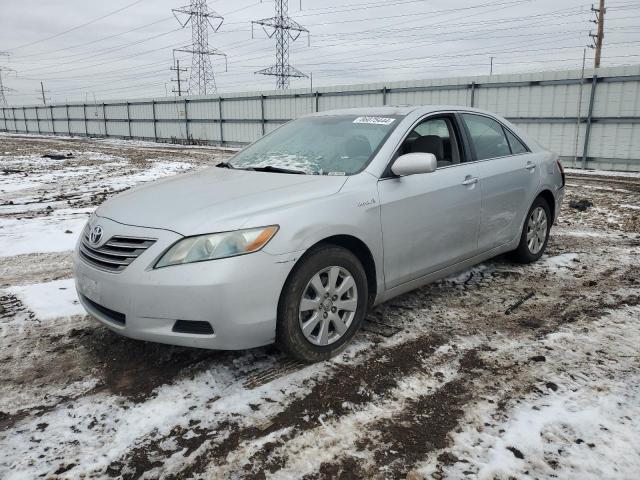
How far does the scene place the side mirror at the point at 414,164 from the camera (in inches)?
129

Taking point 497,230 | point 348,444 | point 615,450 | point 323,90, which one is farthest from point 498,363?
point 323,90

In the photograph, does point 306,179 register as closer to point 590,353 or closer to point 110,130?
point 590,353

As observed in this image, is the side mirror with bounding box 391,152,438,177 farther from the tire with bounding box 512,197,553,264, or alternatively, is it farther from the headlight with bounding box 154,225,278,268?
the tire with bounding box 512,197,553,264

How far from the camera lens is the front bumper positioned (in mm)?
2584

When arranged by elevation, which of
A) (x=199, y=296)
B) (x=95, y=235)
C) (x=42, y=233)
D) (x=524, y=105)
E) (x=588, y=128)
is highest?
(x=524, y=105)

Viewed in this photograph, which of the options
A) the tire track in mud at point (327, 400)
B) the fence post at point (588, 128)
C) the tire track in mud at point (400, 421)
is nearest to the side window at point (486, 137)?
the tire track in mud at point (400, 421)

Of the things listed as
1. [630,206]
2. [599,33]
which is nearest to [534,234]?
[630,206]

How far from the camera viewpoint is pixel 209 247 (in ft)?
8.64

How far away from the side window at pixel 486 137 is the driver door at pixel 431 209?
221 mm

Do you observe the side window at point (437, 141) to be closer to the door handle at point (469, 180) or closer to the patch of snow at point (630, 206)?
the door handle at point (469, 180)

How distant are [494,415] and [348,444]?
2.59 ft

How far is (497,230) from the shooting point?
4.41m

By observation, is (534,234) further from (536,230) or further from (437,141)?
(437,141)

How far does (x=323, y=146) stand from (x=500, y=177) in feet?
5.52
